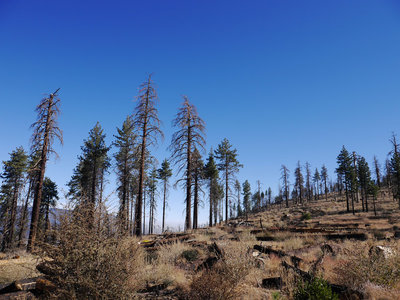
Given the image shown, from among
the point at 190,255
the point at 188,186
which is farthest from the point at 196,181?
the point at 190,255

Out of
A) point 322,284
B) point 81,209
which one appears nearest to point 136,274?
point 81,209

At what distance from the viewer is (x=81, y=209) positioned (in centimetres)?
509

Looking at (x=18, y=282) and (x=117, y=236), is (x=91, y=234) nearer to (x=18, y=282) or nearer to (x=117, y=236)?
(x=117, y=236)

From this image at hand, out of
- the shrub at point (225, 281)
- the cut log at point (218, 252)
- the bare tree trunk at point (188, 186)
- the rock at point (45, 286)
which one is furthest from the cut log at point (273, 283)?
the bare tree trunk at point (188, 186)

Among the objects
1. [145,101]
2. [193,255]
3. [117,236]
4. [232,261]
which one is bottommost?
[193,255]

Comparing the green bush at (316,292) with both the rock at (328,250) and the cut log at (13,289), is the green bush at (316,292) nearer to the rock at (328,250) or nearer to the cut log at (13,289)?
the rock at (328,250)

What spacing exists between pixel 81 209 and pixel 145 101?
15.1 meters

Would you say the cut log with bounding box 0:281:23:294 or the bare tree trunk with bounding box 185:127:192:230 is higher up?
the bare tree trunk with bounding box 185:127:192:230

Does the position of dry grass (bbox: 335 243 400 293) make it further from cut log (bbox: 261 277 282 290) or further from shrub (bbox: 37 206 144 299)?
shrub (bbox: 37 206 144 299)

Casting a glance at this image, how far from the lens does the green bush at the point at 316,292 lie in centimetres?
443

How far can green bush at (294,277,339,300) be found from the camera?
443 centimetres

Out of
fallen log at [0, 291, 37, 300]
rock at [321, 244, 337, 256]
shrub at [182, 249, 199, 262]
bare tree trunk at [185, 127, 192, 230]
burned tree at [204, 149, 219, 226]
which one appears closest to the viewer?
fallen log at [0, 291, 37, 300]

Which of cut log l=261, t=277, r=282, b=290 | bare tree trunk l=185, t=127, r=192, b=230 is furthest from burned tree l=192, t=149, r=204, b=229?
cut log l=261, t=277, r=282, b=290

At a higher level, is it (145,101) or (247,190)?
(145,101)
